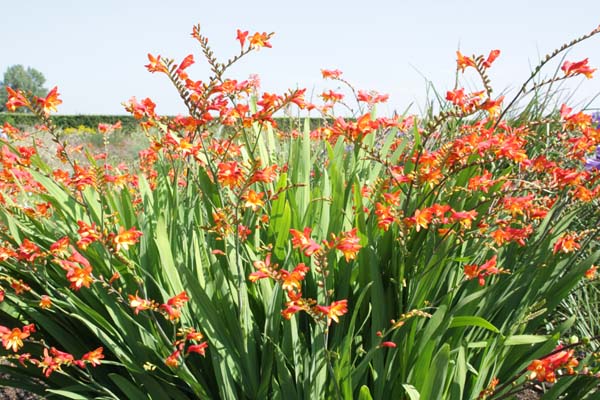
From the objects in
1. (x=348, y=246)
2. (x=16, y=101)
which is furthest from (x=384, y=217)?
(x=16, y=101)

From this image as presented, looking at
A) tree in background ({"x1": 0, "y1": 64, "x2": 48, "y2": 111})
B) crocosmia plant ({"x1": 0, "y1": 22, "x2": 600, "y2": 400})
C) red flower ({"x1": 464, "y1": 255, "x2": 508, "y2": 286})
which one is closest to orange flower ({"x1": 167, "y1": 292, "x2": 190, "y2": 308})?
crocosmia plant ({"x1": 0, "y1": 22, "x2": 600, "y2": 400})

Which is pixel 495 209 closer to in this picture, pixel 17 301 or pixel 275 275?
pixel 275 275

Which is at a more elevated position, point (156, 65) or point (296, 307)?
point (156, 65)

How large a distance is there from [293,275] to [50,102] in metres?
1.09

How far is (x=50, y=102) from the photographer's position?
213 cm

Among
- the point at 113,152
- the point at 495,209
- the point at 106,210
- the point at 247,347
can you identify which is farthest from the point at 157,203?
the point at 113,152

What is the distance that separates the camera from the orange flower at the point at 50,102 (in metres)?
2.08

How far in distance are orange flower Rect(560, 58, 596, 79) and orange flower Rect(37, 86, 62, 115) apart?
1.82 m

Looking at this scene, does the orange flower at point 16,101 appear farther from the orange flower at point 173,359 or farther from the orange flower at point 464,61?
the orange flower at point 464,61

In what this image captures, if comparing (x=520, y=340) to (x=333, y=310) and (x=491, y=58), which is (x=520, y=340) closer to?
(x=333, y=310)

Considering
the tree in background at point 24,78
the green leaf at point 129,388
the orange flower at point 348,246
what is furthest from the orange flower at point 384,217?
the tree in background at point 24,78

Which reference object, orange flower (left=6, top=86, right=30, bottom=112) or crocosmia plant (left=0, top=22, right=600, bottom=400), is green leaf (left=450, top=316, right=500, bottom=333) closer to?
crocosmia plant (left=0, top=22, right=600, bottom=400)

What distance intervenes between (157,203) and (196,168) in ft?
0.83

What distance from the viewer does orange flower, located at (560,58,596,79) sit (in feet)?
7.41
